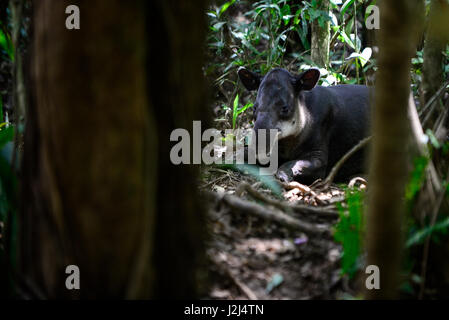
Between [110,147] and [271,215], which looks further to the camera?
[271,215]

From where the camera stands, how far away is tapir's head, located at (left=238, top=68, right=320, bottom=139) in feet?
17.9

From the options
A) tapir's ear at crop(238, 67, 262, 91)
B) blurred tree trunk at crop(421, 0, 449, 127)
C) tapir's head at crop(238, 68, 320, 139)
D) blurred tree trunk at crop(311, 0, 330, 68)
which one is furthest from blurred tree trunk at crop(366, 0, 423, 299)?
blurred tree trunk at crop(311, 0, 330, 68)

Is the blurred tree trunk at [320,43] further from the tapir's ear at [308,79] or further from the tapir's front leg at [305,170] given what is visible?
the tapir's front leg at [305,170]

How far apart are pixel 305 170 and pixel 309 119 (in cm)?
69

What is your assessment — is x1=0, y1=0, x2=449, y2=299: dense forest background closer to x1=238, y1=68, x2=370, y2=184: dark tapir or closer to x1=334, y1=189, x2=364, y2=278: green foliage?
x1=334, y1=189, x2=364, y2=278: green foliage

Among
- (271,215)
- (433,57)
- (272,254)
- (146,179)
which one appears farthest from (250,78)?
(146,179)

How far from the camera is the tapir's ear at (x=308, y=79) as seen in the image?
18.3 feet

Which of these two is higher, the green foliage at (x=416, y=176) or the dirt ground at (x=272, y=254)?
the green foliage at (x=416, y=176)

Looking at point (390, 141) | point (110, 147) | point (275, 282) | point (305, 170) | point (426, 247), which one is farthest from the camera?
point (305, 170)

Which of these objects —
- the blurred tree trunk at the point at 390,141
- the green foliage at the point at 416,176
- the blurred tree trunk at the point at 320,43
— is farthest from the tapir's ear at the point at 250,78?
the blurred tree trunk at the point at 390,141

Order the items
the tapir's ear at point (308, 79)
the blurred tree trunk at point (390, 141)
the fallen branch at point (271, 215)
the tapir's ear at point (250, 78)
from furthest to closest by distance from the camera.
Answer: the tapir's ear at point (250, 78) → the tapir's ear at point (308, 79) → the fallen branch at point (271, 215) → the blurred tree trunk at point (390, 141)

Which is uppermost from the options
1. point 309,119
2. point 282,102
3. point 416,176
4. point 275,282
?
point 282,102

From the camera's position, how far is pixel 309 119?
5.79 m

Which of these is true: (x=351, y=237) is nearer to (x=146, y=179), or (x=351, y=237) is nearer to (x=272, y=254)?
(x=272, y=254)
